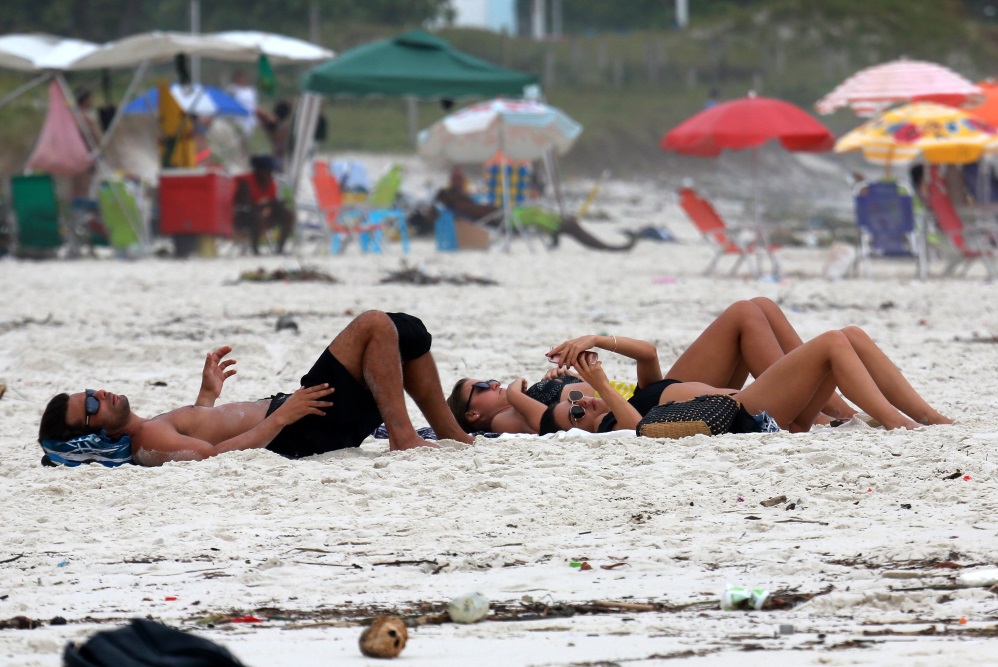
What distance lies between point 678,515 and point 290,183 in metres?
12.3

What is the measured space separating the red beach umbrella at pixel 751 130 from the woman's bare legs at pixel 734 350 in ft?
24.1

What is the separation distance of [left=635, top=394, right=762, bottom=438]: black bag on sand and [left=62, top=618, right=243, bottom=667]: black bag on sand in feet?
7.94

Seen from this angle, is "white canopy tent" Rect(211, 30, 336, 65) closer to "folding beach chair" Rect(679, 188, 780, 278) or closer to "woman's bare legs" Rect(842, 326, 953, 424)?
"folding beach chair" Rect(679, 188, 780, 278)

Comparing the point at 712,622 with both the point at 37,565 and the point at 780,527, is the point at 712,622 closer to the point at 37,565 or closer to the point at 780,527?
the point at 780,527

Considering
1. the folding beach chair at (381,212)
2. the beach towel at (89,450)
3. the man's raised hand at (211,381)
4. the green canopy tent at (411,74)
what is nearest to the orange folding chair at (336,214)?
the folding beach chair at (381,212)

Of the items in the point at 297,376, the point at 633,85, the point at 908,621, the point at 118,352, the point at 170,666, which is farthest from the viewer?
the point at 633,85

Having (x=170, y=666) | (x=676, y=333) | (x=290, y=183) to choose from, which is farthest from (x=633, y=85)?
(x=170, y=666)

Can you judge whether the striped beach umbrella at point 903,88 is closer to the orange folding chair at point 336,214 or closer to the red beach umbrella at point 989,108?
the red beach umbrella at point 989,108

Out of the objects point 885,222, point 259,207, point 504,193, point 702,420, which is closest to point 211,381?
point 702,420

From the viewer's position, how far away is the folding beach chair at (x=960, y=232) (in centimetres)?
1145

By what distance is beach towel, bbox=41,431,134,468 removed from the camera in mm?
4375

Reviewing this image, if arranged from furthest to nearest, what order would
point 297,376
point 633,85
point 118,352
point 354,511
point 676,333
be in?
1. point 633,85
2. point 676,333
3. point 118,352
4. point 297,376
5. point 354,511

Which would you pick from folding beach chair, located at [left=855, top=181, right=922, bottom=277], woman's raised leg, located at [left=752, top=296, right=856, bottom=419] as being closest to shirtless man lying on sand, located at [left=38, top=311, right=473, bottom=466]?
woman's raised leg, located at [left=752, top=296, right=856, bottom=419]

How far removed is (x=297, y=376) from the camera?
6332mm
